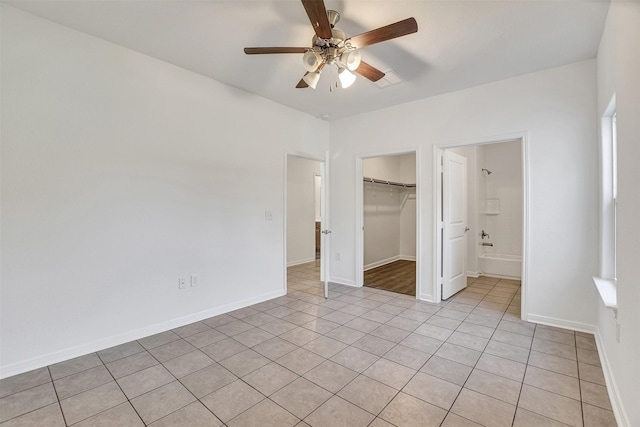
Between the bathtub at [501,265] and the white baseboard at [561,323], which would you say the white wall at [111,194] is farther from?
the bathtub at [501,265]

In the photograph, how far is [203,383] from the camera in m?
2.05

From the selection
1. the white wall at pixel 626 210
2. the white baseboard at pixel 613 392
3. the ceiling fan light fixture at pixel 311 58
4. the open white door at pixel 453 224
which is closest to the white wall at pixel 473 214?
the open white door at pixel 453 224

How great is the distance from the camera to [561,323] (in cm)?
297

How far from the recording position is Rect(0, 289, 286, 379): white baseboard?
217 cm

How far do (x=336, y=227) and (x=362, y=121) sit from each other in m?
1.71

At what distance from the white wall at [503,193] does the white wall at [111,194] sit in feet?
14.2

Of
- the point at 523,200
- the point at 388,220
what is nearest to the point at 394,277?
the point at 388,220

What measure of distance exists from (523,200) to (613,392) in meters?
1.84

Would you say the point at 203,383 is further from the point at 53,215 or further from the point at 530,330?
the point at 530,330

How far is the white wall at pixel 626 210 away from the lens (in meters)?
1.40

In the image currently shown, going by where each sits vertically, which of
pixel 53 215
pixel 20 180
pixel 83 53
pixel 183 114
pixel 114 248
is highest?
pixel 83 53

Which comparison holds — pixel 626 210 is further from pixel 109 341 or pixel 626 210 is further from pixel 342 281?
pixel 109 341

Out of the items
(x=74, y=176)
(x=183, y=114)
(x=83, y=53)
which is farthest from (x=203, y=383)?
(x=83, y=53)

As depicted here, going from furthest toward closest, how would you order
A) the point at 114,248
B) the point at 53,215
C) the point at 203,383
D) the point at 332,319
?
the point at 332,319, the point at 114,248, the point at 53,215, the point at 203,383
